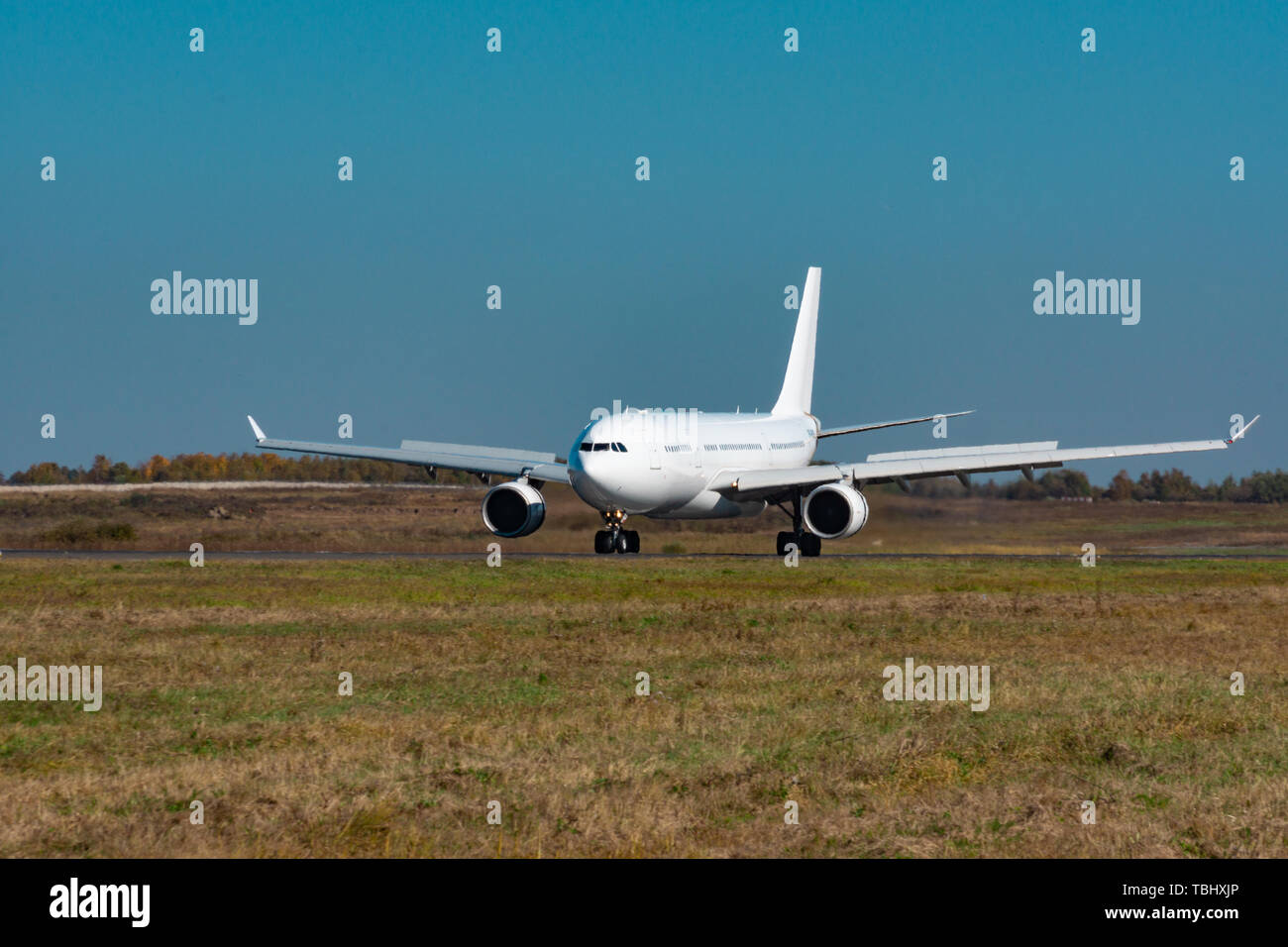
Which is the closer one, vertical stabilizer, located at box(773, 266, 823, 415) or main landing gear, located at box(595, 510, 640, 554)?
main landing gear, located at box(595, 510, 640, 554)

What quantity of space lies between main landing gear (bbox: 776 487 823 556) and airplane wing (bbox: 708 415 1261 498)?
0.77m

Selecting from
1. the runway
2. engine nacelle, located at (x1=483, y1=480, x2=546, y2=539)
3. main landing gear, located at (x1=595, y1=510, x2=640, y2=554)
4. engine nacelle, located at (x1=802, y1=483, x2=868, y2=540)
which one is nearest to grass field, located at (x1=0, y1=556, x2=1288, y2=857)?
the runway

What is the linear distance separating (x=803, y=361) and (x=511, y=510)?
629 inches

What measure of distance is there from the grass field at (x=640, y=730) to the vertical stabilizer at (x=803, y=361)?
28192mm

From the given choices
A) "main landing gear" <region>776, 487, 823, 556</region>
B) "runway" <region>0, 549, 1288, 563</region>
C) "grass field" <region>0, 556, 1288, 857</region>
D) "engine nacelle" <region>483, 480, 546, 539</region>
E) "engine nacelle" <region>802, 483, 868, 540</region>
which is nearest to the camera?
"grass field" <region>0, 556, 1288, 857</region>

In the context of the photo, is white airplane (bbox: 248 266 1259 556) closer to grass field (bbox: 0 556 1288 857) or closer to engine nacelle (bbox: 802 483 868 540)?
engine nacelle (bbox: 802 483 868 540)

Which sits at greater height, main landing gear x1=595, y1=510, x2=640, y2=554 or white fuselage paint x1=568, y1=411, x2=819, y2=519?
white fuselage paint x1=568, y1=411, x2=819, y2=519

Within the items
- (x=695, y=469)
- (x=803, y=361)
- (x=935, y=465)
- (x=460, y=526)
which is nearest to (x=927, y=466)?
(x=935, y=465)

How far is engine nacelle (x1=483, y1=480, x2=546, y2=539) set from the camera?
50.4 m

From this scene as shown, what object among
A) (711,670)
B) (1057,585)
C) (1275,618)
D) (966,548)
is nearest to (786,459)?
(966,548)

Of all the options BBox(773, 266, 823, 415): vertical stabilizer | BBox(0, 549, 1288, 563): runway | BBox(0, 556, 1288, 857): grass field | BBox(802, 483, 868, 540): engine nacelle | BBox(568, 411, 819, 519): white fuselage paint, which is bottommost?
BBox(0, 556, 1288, 857): grass field

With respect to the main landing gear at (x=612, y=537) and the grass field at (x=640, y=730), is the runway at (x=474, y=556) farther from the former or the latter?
the grass field at (x=640, y=730)

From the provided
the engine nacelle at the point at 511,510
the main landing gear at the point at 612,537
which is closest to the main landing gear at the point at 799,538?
the main landing gear at the point at 612,537
